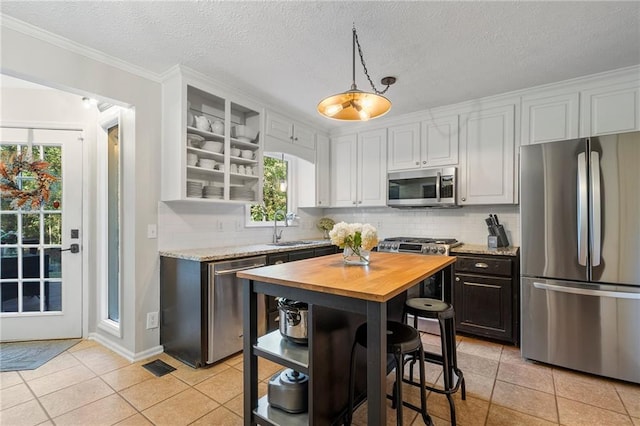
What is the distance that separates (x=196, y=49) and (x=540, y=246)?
126 inches

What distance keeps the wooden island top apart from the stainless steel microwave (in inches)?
59.1

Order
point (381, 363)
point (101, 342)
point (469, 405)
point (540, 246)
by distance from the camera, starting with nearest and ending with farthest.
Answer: point (381, 363), point (469, 405), point (540, 246), point (101, 342)

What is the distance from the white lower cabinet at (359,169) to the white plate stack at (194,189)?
6.98 feet

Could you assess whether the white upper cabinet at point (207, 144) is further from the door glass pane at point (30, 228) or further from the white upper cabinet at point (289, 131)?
the door glass pane at point (30, 228)

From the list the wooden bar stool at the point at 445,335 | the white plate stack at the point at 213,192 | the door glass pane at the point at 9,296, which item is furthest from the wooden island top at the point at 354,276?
the door glass pane at the point at 9,296

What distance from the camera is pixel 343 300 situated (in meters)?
1.41

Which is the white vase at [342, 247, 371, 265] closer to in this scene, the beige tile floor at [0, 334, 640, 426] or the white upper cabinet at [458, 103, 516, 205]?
the beige tile floor at [0, 334, 640, 426]

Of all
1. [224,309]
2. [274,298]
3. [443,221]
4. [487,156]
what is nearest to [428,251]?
[443,221]

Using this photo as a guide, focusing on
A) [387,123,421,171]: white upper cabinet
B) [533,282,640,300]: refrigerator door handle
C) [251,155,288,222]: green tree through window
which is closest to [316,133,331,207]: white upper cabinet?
[251,155,288,222]: green tree through window

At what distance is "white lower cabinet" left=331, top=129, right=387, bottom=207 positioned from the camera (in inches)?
163

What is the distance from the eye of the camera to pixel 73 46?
7.57 feet

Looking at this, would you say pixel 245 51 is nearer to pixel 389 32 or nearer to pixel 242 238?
pixel 389 32

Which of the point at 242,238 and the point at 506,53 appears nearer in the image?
the point at 506,53

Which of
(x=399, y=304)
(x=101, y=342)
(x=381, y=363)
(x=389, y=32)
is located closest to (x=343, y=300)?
(x=381, y=363)
